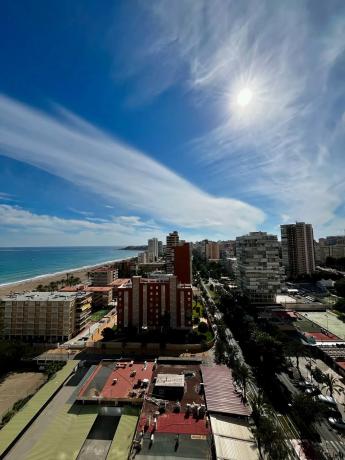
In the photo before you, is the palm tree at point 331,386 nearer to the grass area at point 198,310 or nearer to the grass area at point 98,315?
the grass area at point 198,310

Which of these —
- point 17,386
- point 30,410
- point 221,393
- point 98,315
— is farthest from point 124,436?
point 98,315

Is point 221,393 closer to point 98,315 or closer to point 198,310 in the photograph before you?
point 198,310

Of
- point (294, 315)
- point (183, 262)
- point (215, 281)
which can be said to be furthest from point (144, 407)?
point (215, 281)

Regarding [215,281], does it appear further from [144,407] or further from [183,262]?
[144,407]

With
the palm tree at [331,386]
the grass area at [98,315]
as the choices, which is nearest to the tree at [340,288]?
the palm tree at [331,386]

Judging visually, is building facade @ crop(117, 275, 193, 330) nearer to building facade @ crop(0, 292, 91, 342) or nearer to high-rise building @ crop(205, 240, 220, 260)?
building facade @ crop(0, 292, 91, 342)

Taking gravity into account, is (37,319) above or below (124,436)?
above
